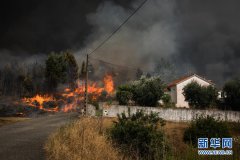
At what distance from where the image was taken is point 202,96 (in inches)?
1692

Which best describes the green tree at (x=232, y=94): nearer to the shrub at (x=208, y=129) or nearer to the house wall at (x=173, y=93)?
the house wall at (x=173, y=93)

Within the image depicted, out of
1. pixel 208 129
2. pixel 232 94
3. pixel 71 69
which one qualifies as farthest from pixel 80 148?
pixel 71 69

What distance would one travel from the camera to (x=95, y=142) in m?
10.1

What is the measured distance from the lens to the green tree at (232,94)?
4209 centimetres

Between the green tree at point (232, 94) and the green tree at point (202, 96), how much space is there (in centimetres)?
225

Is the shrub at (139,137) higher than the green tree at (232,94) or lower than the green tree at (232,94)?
lower

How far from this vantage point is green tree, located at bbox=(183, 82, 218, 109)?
141 feet

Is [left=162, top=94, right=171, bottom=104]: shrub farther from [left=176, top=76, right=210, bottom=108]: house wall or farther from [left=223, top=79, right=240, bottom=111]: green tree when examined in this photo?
[left=223, top=79, right=240, bottom=111]: green tree

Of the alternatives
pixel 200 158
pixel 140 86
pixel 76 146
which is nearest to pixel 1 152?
pixel 76 146

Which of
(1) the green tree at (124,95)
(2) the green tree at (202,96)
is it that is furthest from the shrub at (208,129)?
(2) the green tree at (202,96)

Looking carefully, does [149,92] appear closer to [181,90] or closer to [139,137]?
[181,90]

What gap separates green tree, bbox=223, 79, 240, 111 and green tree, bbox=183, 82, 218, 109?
2252 millimetres

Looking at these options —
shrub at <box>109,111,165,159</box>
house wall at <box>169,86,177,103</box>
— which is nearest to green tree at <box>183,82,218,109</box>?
house wall at <box>169,86,177,103</box>

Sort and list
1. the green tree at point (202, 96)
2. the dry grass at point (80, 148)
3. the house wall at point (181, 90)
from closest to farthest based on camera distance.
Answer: the dry grass at point (80, 148) < the green tree at point (202, 96) < the house wall at point (181, 90)
